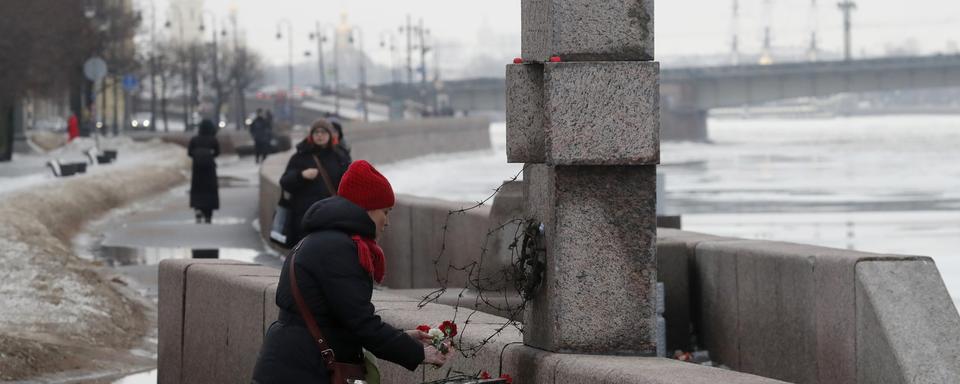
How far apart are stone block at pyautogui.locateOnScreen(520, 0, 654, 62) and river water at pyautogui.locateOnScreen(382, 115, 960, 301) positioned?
35.8 feet

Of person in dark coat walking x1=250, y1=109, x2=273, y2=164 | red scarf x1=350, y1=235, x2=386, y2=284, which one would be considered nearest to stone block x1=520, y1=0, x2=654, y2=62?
red scarf x1=350, y1=235, x2=386, y2=284

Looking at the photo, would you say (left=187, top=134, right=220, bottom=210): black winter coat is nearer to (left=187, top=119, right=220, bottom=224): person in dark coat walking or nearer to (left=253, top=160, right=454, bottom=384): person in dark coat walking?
(left=187, top=119, right=220, bottom=224): person in dark coat walking

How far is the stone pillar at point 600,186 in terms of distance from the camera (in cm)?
665

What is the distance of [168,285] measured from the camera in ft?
34.8

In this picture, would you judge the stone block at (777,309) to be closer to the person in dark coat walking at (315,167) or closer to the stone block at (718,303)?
the stone block at (718,303)

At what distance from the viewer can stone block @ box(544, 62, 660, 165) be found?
21.8ft

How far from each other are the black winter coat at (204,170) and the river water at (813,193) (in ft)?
20.9

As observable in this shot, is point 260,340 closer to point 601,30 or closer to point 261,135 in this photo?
point 601,30

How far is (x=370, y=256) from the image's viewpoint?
5949mm

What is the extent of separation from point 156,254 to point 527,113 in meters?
15.0

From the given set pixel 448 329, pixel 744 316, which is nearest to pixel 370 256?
pixel 448 329

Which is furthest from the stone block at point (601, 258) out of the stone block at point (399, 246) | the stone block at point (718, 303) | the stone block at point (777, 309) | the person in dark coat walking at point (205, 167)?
the person in dark coat walking at point (205, 167)

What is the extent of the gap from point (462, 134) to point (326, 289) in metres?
101

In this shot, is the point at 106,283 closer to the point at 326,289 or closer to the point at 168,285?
the point at 168,285
